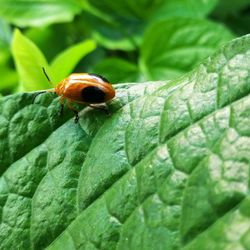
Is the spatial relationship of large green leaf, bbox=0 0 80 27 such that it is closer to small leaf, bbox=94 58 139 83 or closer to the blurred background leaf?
the blurred background leaf

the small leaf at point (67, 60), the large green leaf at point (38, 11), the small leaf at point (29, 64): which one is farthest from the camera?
the large green leaf at point (38, 11)

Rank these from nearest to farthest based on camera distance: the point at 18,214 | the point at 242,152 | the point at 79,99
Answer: the point at 242,152 < the point at 18,214 < the point at 79,99

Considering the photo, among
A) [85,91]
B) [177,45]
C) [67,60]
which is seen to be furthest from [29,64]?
[177,45]

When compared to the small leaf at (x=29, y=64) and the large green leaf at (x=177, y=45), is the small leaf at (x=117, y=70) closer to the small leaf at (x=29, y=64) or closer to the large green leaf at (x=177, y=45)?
the large green leaf at (x=177, y=45)

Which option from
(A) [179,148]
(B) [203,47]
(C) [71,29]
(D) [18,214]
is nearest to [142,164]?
(A) [179,148]

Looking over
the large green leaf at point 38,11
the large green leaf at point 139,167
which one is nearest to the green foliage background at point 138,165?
the large green leaf at point 139,167

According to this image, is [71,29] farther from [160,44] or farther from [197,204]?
[197,204]

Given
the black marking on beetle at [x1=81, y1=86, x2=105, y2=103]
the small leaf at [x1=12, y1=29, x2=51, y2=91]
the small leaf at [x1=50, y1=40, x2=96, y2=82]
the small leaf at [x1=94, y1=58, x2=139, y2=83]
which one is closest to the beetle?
the black marking on beetle at [x1=81, y1=86, x2=105, y2=103]

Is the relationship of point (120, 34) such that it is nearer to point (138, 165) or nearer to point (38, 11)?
point (38, 11)
